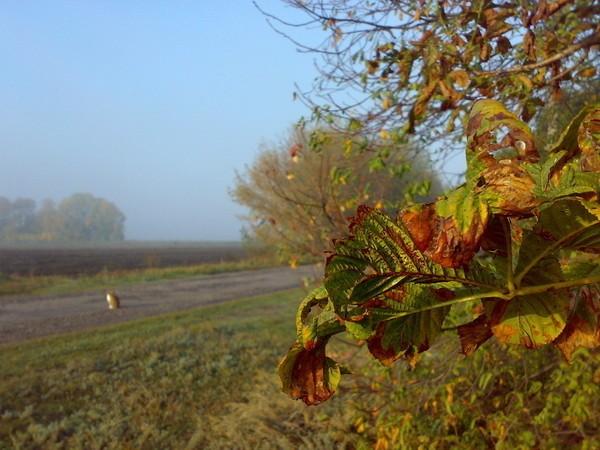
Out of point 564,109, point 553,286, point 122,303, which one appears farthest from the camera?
point 122,303

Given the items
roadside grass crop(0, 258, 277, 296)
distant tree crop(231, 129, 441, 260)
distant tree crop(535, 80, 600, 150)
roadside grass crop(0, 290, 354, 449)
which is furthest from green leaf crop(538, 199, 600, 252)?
roadside grass crop(0, 258, 277, 296)

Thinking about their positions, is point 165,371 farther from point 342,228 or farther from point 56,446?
point 342,228

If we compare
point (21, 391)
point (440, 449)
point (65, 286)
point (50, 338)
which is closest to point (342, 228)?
point (440, 449)

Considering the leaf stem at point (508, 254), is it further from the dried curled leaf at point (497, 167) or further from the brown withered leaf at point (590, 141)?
the brown withered leaf at point (590, 141)

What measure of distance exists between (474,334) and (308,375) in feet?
0.88

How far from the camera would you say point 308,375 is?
71cm

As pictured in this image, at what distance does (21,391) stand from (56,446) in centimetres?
176

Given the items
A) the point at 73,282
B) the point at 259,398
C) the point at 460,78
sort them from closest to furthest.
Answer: the point at 460,78
the point at 259,398
the point at 73,282

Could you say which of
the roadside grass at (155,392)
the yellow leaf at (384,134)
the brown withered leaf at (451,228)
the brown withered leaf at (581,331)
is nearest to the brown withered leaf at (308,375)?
the brown withered leaf at (451,228)

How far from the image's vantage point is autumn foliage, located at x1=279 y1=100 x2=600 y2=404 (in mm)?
533

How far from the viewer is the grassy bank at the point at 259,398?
2.97 meters

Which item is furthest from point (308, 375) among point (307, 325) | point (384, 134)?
point (384, 134)

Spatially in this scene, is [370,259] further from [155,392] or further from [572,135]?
[155,392]

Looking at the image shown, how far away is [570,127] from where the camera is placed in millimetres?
666
